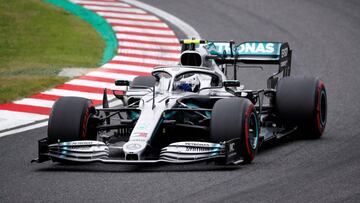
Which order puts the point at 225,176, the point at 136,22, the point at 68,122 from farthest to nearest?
the point at 136,22 < the point at 68,122 < the point at 225,176

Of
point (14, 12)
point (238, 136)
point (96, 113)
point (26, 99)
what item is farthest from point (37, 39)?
point (238, 136)

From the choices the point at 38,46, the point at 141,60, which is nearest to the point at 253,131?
the point at 141,60

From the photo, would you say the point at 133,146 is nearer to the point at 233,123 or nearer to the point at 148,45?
the point at 233,123

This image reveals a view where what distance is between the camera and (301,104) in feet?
48.9

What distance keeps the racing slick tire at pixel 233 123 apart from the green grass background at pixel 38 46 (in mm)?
6707

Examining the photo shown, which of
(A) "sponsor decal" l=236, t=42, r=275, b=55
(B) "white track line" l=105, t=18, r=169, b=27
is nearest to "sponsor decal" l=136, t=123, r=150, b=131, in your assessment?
(A) "sponsor decal" l=236, t=42, r=275, b=55

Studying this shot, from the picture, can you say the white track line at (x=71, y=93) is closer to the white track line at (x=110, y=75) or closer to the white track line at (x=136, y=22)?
the white track line at (x=110, y=75)

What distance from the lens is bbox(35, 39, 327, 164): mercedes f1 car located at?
12766 mm

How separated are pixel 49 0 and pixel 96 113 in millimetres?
16601

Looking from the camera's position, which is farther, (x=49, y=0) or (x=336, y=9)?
(x=49, y=0)

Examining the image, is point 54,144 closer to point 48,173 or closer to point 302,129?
point 48,173

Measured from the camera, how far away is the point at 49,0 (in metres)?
30.3

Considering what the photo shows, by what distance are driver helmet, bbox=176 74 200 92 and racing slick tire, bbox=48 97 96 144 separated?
1487 mm

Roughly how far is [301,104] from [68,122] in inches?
143
